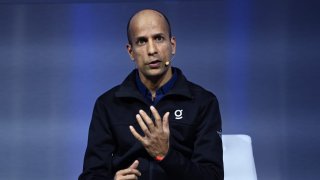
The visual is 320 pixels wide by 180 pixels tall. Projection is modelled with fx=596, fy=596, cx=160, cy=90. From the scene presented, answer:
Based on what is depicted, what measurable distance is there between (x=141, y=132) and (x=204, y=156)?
0.59ft

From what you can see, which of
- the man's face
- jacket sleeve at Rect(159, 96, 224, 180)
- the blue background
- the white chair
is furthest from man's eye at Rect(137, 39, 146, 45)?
the blue background

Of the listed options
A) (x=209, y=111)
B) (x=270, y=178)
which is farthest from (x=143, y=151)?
(x=270, y=178)

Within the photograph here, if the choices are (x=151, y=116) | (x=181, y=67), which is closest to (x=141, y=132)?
(x=151, y=116)

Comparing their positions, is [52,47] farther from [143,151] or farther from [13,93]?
[143,151]

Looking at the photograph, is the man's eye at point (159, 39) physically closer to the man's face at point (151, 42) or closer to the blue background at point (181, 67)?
the man's face at point (151, 42)

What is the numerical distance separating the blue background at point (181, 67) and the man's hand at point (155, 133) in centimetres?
106

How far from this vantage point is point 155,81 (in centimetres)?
157

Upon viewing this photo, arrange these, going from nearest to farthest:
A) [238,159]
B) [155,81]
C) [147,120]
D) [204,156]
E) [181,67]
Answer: [147,120]
[204,156]
[155,81]
[238,159]
[181,67]

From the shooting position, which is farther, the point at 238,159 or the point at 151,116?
the point at 238,159

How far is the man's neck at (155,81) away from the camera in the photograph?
1.56m

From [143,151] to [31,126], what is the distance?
1107mm

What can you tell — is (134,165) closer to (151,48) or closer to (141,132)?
(141,132)

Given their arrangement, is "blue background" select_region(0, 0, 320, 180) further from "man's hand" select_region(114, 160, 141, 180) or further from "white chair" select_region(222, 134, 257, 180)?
"man's hand" select_region(114, 160, 141, 180)

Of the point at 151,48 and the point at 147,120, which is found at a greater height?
the point at 151,48
